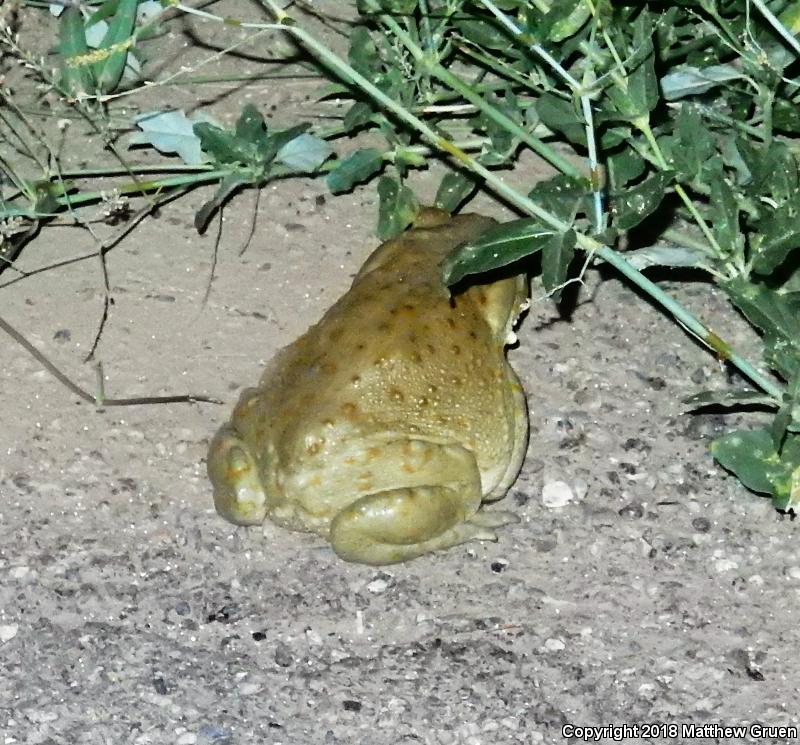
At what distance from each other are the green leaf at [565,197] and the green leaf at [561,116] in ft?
0.56

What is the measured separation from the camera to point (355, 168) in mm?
3434

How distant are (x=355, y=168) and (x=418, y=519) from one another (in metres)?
1.17

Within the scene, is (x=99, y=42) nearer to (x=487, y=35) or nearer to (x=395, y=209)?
(x=395, y=209)

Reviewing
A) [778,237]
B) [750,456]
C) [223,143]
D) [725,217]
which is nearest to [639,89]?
[725,217]

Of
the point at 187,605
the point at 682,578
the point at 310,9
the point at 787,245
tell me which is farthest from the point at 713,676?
the point at 310,9

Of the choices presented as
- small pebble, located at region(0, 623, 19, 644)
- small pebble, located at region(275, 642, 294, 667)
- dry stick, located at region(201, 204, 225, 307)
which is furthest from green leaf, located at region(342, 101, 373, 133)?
small pebble, located at region(0, 623, 19, 644)

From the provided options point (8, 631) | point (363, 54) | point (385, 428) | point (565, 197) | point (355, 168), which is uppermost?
point (565, 197)

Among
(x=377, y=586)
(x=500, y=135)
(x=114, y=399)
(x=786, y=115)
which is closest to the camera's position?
(x=377, y=586)

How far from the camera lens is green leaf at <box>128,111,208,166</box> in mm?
3520

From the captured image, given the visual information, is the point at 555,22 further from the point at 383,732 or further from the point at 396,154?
the point at 383,732

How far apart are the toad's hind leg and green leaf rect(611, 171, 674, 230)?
2.12ft

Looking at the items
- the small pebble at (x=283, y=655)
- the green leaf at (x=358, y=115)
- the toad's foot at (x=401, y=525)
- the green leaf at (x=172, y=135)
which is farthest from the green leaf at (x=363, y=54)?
the small pebble at (x=283, y=655)

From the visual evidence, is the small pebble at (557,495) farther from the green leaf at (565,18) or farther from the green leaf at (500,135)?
the green leaf at (565,18)

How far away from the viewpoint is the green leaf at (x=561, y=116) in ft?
9.21
